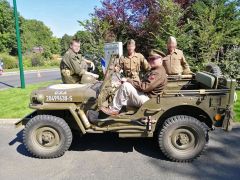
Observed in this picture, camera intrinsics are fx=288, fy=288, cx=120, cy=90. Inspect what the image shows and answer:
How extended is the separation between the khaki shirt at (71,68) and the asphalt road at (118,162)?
109cm

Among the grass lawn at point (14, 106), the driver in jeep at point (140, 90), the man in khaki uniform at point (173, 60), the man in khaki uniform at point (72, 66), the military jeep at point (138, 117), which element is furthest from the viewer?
the grass lawn at point (14, 106)

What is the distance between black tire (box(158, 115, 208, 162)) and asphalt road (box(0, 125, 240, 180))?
0.14 metres

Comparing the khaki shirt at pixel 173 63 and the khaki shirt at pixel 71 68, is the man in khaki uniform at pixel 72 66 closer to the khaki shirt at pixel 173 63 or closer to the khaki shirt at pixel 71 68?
the khaki shirt at pixel 71 68

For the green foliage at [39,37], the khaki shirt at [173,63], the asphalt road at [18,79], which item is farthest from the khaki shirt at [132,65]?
the green foliage at [39,37]

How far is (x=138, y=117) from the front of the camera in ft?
13.9

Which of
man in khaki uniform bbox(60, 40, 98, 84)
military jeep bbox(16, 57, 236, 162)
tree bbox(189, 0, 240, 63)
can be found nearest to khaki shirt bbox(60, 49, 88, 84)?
man in khaki uniform bbox(60, 40, 98, 84)

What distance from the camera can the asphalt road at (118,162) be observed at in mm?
3826

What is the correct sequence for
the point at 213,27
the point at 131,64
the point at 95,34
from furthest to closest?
1. the point at 95,34
2. the point at 213,27
3. the point at 131,64

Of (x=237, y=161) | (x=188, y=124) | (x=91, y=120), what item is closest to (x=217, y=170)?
(x=237, y=161)

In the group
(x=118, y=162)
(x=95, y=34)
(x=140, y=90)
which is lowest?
(x=118, y=162)

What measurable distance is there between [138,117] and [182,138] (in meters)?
0.71

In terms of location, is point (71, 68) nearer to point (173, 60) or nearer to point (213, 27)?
point (173, 60)

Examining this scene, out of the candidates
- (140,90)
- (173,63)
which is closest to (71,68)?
(140,90)

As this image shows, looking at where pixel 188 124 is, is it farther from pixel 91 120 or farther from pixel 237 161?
pixel 91 120
